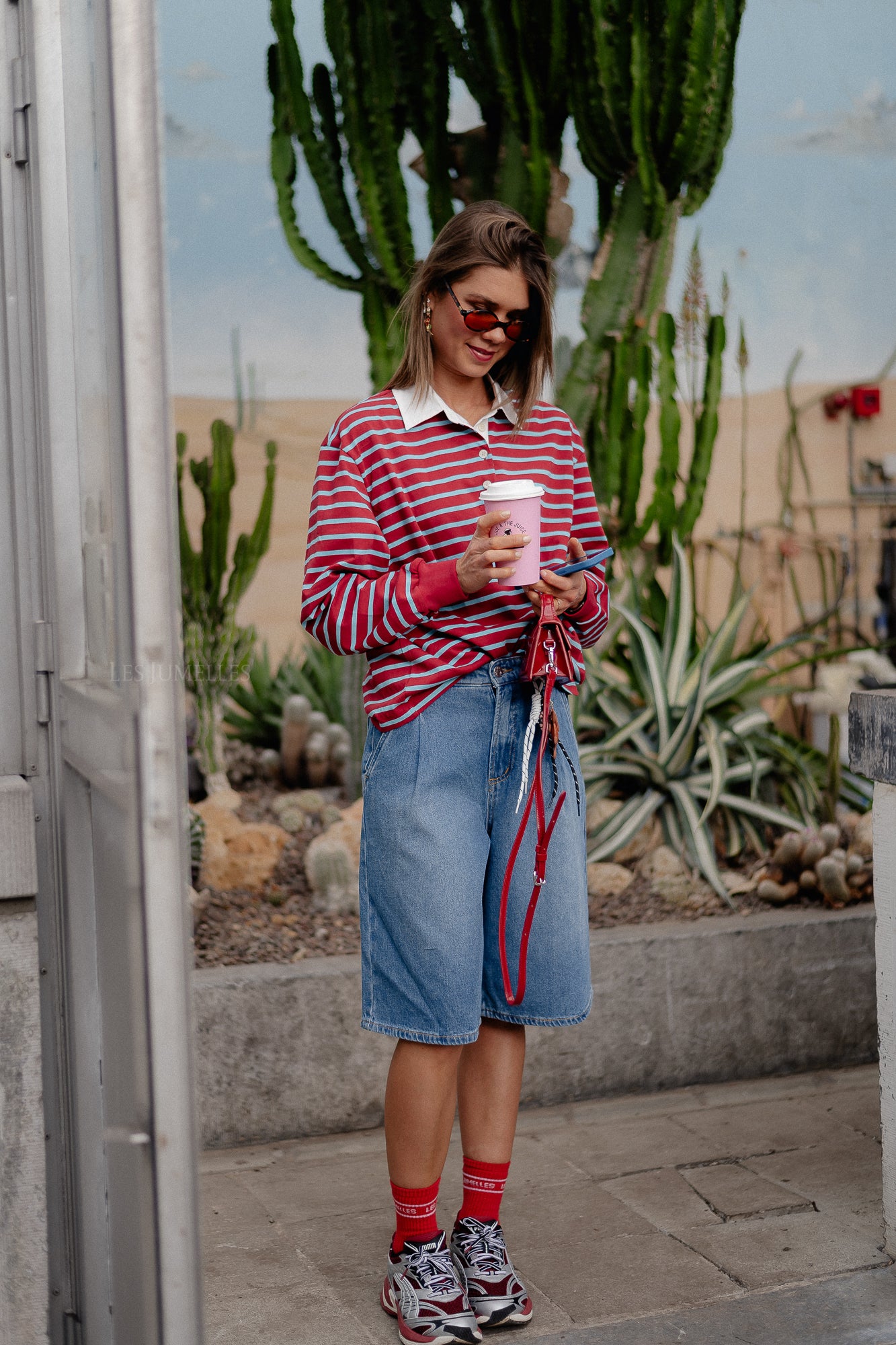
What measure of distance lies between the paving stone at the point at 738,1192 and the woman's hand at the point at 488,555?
152 centimetres

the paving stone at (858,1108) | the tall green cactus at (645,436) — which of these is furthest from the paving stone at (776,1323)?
the tall green cactus at (645,436)

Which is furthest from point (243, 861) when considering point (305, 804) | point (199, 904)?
point (305, 804)

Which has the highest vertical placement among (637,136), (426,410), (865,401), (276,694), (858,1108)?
(637,136)

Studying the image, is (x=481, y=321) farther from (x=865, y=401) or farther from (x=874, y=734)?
(x=865, y=401)

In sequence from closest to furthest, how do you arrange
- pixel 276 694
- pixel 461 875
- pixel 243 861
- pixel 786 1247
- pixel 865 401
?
1. pixel 461 875
2. pixel 786 1247
3. pixel 243 861
4. pixel 276 694
5. pixel 865 401

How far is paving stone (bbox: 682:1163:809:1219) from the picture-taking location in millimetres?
2877

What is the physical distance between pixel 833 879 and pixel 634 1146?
0.95m

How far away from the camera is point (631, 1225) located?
9.23ft

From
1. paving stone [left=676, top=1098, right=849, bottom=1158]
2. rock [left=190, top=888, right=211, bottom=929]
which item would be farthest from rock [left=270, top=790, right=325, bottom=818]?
paving stone [left=676, top=1098, right=849, bottom=1158]

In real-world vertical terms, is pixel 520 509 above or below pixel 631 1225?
above

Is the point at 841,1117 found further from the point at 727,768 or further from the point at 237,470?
the point at 237,470

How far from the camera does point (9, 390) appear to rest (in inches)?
81.3

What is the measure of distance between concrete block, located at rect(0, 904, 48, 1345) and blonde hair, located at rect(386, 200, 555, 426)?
3.30ft

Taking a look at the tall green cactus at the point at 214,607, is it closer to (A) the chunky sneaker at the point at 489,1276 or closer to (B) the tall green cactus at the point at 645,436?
(B) the tall green cactus at the point at 645,436
